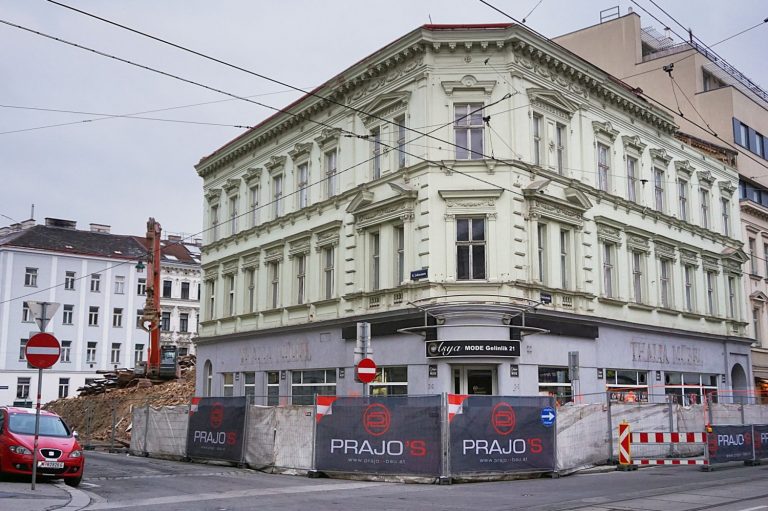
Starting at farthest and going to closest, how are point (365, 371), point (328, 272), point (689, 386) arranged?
point (689, 386)
point (328, 272)
point (365, 371)

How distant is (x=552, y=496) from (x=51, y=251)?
58745 millimetres

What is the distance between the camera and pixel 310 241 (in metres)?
30.5

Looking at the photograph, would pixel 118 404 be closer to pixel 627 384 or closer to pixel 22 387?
pixel 627 384

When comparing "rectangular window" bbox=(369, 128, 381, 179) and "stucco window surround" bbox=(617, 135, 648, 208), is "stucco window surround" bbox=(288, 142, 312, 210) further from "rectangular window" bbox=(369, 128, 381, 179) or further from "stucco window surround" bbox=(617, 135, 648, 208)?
"stucco window surround" bbox=(617, 135, 648, 208)

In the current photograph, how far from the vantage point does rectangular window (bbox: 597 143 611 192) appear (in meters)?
28.4

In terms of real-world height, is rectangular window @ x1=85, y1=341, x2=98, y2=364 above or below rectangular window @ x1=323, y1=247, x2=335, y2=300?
below

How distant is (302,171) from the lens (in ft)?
104

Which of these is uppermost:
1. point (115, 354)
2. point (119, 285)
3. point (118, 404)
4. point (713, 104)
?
point (713, 104)

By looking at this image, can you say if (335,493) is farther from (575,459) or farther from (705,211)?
(705,211)

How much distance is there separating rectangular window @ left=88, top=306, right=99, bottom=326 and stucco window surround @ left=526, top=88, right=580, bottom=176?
168 ft

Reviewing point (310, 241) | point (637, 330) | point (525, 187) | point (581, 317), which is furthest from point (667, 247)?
point (310, 241)

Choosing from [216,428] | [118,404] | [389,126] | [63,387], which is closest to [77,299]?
[63,387]

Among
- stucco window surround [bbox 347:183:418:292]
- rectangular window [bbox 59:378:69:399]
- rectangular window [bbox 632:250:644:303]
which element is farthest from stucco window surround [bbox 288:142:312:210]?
rectangular window [bbox 59:378:69:399]

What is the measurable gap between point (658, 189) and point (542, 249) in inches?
367
